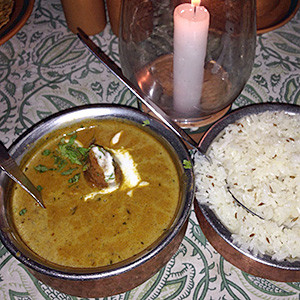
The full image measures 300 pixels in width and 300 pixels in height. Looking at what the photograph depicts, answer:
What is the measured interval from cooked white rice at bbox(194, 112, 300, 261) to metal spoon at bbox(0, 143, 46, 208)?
50 centimetres

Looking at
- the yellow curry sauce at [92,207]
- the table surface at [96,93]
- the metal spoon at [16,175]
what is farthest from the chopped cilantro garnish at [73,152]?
the table surface at [96,93]

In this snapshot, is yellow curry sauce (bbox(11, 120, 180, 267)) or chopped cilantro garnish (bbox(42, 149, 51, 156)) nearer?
yellow curry sauce (bbox(11, 120, 180, 267))

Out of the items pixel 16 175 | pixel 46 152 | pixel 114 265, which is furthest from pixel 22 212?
pixel 114 265

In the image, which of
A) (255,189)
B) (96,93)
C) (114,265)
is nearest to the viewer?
(114,265)

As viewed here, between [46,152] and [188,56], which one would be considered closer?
[188,56]

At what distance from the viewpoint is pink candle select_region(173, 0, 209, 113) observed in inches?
44.8

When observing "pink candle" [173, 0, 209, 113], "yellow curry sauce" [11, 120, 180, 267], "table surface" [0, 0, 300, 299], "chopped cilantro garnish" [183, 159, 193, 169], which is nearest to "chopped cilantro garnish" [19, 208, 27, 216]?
"yellow curry sauce" [11, 120, 180, 267]

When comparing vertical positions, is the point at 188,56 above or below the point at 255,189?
above

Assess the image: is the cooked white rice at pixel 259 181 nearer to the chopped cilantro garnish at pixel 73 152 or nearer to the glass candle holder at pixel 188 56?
the glass candle holder at pixel 188 56

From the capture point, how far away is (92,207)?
1.18 metres

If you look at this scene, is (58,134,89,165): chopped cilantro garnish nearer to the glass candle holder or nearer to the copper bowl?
the copper bowl

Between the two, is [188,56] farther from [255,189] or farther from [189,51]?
[255,189]

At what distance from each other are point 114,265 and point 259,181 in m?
0.50

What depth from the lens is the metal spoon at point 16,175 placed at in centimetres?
113
